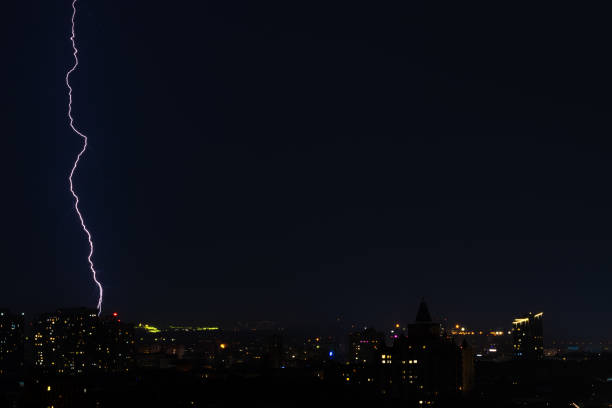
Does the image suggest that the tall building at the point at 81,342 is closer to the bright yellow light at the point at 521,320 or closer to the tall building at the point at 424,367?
the tall building at the point at 424,367

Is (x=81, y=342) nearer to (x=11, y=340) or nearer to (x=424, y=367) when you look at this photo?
(x=11, y=340)

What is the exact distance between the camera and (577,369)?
123812 mm

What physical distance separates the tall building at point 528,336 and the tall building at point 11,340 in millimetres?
87521

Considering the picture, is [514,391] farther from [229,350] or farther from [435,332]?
[229,350]

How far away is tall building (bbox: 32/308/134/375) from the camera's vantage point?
104 meters

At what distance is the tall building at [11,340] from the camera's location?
329 feet

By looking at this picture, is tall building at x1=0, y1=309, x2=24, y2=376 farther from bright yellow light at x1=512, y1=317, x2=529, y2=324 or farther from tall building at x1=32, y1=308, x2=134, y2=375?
bright yellow light at x1=512, y1=317, x2=529, y2=324

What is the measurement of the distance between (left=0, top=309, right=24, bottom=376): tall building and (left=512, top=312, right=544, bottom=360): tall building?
87.5 m

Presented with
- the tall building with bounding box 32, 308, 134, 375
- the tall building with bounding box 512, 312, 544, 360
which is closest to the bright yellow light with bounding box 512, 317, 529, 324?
the tall building with bounding box 512, 312, 544, 360

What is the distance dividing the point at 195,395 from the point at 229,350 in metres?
76.8

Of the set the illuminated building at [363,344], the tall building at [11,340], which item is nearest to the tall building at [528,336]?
the illuminated building at [363,344]

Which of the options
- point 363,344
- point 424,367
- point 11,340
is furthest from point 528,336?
point 11,340

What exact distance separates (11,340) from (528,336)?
90.7 m

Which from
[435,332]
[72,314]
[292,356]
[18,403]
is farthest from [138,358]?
[18,403]
